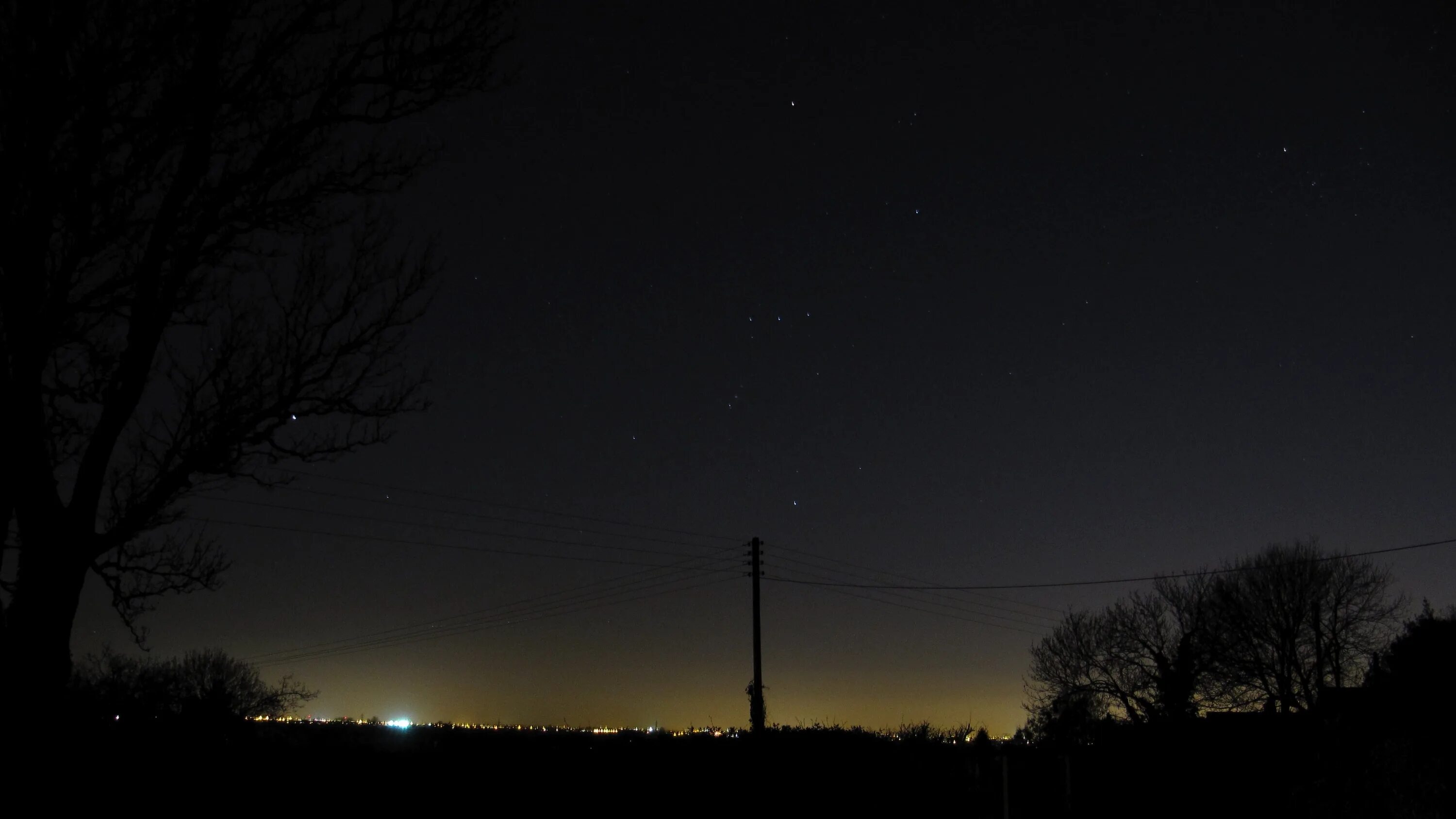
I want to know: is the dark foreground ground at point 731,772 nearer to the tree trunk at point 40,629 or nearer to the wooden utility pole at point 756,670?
the tree trunk at point 40,629

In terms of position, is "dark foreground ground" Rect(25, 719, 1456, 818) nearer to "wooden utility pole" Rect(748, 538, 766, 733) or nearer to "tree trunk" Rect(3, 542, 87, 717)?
"tree trunk" Rect(3, 542, 87, 717)

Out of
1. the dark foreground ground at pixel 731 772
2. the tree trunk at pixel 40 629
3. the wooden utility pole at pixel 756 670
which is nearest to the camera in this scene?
the tree trunk at pixel 40 629

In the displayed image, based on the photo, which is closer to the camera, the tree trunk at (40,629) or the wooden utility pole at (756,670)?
the tree trunk at (40,629)

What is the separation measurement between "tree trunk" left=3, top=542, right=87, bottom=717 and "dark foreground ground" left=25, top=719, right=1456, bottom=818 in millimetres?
275

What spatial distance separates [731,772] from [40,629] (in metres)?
7.33

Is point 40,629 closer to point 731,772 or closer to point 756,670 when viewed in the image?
point 731,772

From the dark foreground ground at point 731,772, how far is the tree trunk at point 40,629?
28cm

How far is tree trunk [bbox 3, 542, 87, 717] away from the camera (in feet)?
19.0

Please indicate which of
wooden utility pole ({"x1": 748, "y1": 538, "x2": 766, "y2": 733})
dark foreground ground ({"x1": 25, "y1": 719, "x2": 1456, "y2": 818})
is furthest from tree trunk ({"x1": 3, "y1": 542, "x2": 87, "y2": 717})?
wooden utility pole ({"x1": 748, "y1": 538, "x2": 766, "y2": 733})

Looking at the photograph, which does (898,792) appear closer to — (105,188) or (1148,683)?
(105,188)

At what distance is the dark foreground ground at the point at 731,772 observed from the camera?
7180mm

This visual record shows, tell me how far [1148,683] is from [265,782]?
38.8 m

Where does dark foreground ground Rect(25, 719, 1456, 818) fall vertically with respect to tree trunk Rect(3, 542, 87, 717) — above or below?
below

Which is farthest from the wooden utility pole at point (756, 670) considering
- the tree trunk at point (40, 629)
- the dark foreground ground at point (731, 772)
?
the tree trunk at point (40, 629)
